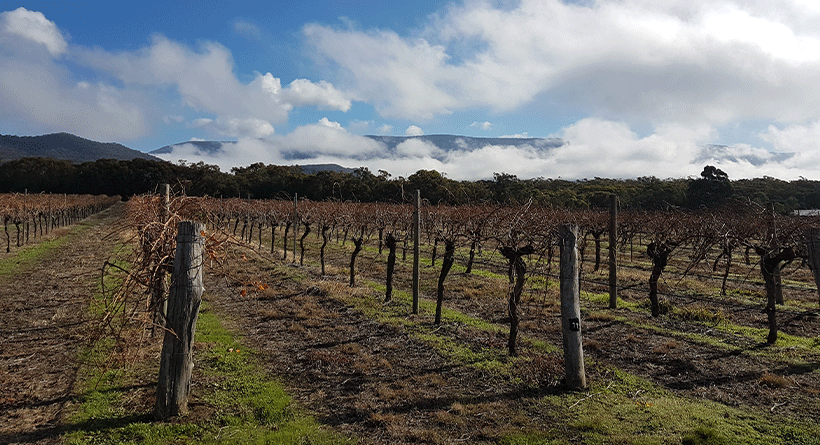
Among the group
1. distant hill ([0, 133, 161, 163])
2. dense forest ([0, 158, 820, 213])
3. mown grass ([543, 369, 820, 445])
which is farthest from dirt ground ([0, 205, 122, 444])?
distant hill ([0, 133, 161, 163])

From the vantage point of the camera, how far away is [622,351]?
740 centimetres

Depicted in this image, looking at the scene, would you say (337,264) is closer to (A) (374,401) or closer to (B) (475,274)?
(B) (475,274)

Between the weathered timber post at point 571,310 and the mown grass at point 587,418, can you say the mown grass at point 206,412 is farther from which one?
the weathered timber post at point 571,310

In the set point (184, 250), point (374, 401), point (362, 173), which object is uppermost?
point (362, 173)

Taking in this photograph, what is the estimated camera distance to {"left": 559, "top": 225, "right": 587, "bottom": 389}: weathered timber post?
5.58 m

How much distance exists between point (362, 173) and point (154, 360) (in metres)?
50.4

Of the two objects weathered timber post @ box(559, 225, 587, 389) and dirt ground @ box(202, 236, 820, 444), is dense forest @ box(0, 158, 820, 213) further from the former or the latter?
weathered timber post @ box(559, 225, 587, 389)

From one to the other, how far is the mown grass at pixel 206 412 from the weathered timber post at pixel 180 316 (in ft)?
1.05

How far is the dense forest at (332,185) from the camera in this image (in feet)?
143

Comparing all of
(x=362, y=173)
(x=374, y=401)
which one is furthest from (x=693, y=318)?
(x=362, y=173)

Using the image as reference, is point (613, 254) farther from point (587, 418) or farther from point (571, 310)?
point (587, 418)

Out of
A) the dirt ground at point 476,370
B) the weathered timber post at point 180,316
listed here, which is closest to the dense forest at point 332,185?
the dirt ground at point 476,370

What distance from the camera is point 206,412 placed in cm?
503

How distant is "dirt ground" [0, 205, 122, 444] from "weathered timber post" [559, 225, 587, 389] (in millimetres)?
5298
